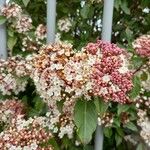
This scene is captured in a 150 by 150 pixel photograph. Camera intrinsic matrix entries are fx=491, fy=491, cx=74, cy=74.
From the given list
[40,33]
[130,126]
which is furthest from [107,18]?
[130,126]

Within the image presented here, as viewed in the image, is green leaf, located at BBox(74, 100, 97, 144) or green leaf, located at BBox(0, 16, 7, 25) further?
green leaf, located at BBox(0, 16, 7, 25)

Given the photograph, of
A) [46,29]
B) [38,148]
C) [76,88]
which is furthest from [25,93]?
[76,88]

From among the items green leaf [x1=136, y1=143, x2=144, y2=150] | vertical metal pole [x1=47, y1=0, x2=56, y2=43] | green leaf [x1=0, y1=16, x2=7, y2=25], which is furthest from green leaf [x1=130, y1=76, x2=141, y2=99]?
green leaf [x1=0, y1=16, x2=7, y2=25]

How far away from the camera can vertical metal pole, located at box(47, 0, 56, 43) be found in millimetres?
2252

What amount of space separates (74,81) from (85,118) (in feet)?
0.62

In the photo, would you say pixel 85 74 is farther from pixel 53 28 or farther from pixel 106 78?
pixel 53 28

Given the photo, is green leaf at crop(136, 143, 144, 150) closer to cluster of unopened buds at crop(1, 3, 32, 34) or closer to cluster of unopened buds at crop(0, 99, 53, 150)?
cluster of unopened buds at crop(0, 99, 53, 150)

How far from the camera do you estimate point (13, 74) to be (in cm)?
230

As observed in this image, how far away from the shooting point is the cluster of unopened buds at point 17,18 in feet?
7.59

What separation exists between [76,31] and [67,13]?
0.11 m

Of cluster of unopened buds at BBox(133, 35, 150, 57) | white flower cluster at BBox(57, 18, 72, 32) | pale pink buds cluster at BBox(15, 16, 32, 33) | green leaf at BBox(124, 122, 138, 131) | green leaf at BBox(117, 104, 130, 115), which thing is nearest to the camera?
cluster of unopened buds at BBox(133, 35, 150, 57)

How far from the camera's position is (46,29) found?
238cm

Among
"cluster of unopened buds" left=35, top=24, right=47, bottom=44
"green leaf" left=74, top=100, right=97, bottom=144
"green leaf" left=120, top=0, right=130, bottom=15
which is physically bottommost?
"green leaf" left=74, top=100, right=97, bottom=144

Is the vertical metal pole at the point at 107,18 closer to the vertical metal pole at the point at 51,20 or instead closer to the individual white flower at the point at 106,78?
the vertical metal pole at the point at 51,20
